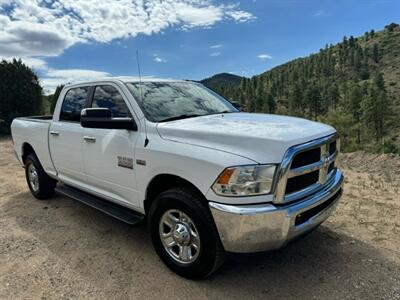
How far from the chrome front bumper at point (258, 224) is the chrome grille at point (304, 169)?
0.10 m

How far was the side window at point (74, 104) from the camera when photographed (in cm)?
465

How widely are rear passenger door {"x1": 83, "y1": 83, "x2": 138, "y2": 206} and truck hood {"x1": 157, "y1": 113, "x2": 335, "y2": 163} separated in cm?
55

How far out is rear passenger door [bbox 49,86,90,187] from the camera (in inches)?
179

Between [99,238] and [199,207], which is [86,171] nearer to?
[99,238]

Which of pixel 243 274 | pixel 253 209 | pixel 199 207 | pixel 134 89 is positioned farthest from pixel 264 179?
pixel 134 89

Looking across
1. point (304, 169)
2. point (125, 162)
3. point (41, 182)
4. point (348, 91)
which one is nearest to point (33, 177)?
point (41, 182)

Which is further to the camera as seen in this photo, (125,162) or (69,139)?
(69,139)

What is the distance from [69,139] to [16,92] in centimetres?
1469

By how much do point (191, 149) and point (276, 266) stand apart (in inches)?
61.4

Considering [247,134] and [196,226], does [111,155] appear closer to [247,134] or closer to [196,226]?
[196,226]

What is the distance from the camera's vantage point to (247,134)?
114 inches

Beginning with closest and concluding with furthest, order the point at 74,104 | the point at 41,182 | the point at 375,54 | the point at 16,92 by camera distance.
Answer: the point at 74,104
the point at 41,182
the point at 16,92
the point at 375,54

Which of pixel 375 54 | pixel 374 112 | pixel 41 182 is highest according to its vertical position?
pixel 375 54

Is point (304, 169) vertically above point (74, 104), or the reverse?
point (74, 104)
